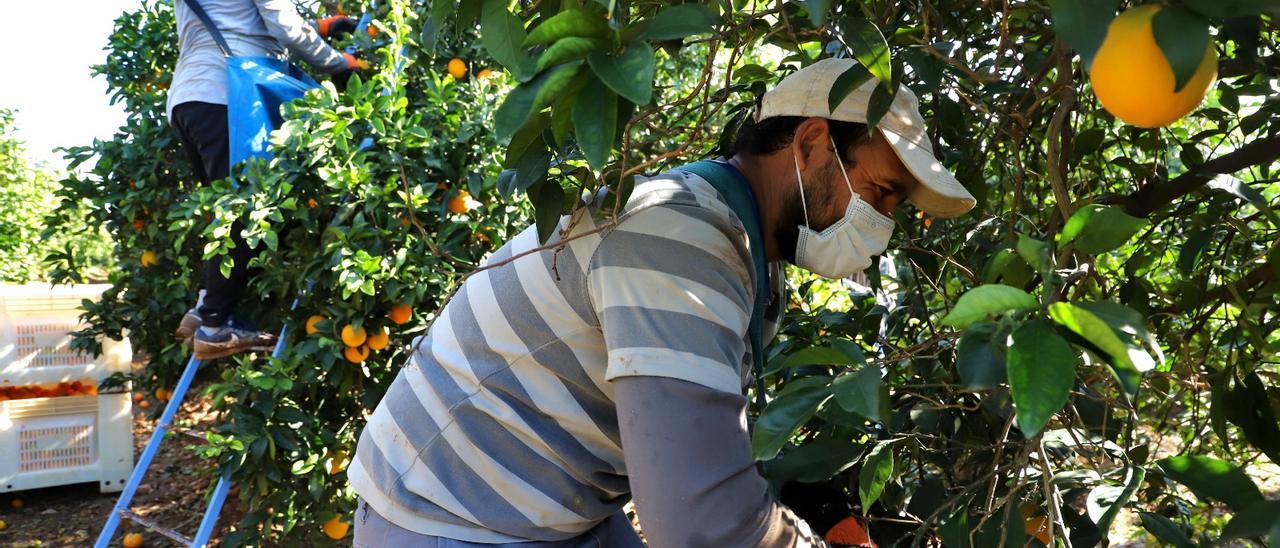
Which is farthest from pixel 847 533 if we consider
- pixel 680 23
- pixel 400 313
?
pixel 400 313

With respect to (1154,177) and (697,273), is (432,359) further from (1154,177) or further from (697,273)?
(1154,177)

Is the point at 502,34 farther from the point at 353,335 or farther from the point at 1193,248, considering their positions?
the point at 353,335

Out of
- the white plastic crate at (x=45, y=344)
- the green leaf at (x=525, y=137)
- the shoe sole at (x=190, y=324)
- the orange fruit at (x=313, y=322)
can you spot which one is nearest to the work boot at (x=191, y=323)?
the shoe sole at (x=190, y=324)

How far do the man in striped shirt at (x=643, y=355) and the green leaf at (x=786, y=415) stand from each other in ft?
→ 0.72

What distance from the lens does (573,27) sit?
1.06 m

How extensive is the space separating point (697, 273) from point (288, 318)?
2.31 meters

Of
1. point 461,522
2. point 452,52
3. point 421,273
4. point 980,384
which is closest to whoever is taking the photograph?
point 980,384

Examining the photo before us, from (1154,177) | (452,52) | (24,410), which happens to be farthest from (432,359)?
(24,410)

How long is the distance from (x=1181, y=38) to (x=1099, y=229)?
0.86ft

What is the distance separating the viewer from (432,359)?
1726 millimetres

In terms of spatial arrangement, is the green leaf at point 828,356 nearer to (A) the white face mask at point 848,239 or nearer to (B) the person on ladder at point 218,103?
(A) the white face mask at point 848,239

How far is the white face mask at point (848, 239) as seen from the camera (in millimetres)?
1656

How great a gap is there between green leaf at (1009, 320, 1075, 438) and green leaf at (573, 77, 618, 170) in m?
0.40

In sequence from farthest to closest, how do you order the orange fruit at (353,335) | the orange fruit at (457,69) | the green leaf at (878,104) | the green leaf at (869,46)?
1. the orange fruit at (457,69)
2. the orange fruit at (353,335)
3. the green leaf at (878,104)
4. the green leaf at (869,46)
